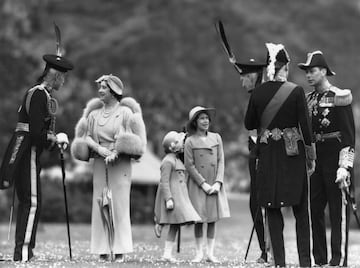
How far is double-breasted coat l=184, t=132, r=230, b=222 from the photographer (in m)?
14.8

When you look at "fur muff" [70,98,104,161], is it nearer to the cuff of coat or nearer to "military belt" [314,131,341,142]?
"military belt" [314,131,341,142]

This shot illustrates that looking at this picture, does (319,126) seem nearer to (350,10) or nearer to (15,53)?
(15,53)

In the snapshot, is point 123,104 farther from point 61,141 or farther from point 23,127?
point 23,127

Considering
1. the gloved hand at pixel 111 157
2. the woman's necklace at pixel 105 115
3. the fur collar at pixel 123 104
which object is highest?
the fur collar at pixel 123 104

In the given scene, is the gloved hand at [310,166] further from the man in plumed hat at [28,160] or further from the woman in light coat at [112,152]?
the man in plumed hat at [28,160]

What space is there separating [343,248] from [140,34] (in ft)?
95.8

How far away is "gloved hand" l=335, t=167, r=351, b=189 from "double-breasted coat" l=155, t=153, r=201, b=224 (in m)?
2.18

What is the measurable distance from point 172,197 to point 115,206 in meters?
0.87

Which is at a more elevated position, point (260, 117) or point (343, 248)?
point (260, 117)

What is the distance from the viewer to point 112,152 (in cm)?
1424

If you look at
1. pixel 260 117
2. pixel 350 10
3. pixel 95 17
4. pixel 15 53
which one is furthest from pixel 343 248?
pixel 350 10

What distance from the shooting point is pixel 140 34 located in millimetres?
42031

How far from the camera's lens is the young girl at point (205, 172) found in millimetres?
14789

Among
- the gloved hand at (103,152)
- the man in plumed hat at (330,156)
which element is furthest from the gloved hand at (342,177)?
the gloved hand at (103,152)
